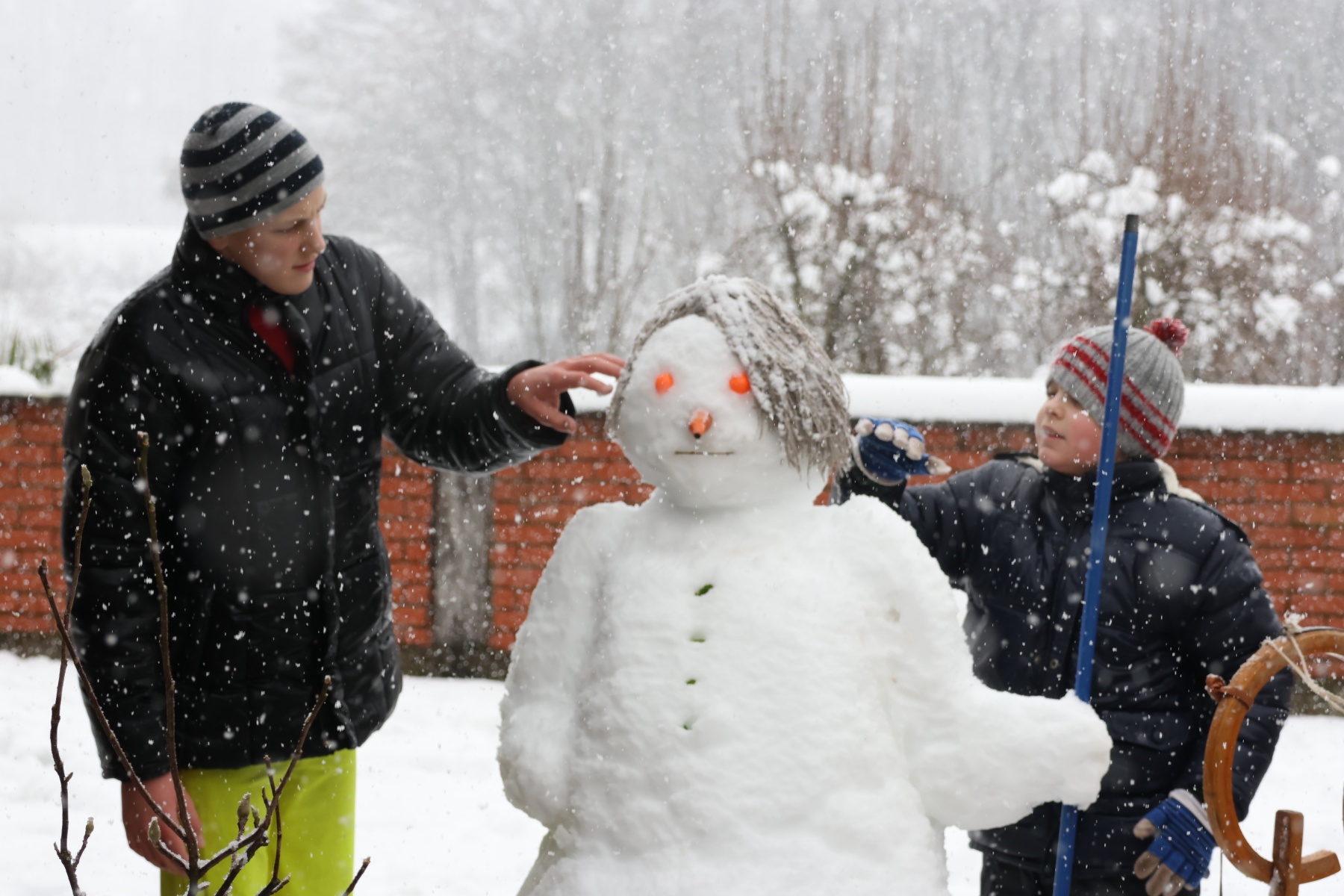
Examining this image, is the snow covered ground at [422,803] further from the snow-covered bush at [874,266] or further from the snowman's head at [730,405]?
the snow-covered bush at [874,266]

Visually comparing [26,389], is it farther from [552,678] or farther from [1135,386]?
[1135,386]

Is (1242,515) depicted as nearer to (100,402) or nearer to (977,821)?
(977,821)

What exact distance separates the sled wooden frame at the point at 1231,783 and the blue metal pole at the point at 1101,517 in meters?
0.19

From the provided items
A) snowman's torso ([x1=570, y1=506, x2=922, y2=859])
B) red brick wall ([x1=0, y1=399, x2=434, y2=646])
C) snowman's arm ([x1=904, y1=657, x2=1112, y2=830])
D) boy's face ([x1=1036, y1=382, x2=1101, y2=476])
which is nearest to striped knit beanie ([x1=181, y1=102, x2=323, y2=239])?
snowman's torso ([x1=570, y1=506, x2=922, y2=859])

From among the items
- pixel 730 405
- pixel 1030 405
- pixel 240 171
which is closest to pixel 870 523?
pixel 730 405

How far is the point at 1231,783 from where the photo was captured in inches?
69.8

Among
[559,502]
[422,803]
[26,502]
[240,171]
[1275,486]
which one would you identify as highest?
[240,171]

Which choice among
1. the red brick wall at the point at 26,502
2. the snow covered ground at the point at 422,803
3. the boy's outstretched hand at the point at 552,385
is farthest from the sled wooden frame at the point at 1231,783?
the red brick wall at the point at 26,502

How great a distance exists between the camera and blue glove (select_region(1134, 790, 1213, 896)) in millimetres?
1912

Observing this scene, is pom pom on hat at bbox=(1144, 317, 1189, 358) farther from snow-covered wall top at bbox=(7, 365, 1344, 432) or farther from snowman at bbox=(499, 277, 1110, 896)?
snow-covered wall top at bbox=(7, 365, 1344, 432)

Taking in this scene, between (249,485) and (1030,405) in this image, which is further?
(1030,405)

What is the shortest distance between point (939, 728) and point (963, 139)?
10.1 metres

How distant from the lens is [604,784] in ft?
5.51

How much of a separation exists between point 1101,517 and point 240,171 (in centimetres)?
148
